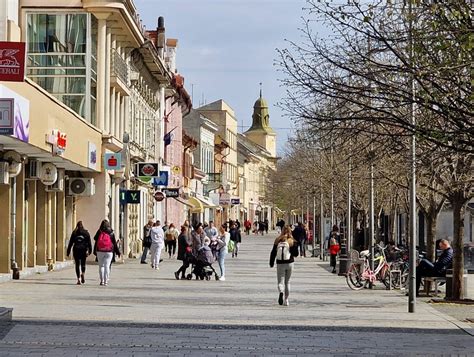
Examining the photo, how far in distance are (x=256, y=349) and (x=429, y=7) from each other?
4915 mm

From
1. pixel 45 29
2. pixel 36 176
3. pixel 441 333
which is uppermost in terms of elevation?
pixel 45 29

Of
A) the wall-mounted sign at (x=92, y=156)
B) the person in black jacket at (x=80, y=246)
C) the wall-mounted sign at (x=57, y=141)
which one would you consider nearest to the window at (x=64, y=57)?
the wall-mounted sign at (x=92, y=156)

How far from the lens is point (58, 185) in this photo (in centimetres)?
3756

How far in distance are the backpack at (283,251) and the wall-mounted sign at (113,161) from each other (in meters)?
18.9

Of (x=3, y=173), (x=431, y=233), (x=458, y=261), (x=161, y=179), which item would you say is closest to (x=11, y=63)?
(x=458, y=261)

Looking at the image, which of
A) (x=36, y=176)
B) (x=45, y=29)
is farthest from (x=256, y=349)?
(x=45, y=29)

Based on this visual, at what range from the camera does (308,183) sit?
200 ft

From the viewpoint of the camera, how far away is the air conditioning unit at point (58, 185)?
36750 mm

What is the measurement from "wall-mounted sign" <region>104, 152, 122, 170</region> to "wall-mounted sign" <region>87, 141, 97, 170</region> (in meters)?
1.20

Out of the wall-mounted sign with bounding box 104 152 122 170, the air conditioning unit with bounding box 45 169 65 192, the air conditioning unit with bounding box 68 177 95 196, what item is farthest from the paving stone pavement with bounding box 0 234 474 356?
the wall-mounted sign with bounding box 104 152 122 170

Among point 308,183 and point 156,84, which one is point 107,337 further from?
point 156,84

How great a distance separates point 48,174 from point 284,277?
498 inches

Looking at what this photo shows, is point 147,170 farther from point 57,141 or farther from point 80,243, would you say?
point 80,243

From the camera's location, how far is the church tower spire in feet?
626
